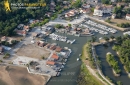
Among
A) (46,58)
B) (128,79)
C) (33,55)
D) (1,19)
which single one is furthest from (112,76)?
(1,19)

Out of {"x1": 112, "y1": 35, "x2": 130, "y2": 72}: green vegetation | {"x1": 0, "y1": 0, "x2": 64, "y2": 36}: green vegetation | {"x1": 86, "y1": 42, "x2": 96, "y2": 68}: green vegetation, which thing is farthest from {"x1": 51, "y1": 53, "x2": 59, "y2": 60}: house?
{"x1": 0, "y1": 0, "x2": 64, "y2": 36}: green vegetation

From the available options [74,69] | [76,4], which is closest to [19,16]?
[76,4]

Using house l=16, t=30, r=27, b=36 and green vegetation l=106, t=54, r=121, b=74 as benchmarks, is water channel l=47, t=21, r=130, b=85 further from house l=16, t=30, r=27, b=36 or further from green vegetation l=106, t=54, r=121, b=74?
house l=16, t=30, r=27, b=36

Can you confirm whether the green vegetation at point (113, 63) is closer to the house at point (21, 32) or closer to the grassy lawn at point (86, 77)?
the grassy lawn at point (86, 77)

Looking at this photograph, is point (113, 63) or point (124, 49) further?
point (124, 49)

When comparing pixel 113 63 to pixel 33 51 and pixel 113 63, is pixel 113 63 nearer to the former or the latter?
pixel 113 63

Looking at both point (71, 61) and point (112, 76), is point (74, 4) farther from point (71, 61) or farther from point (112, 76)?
point (112, 76)
